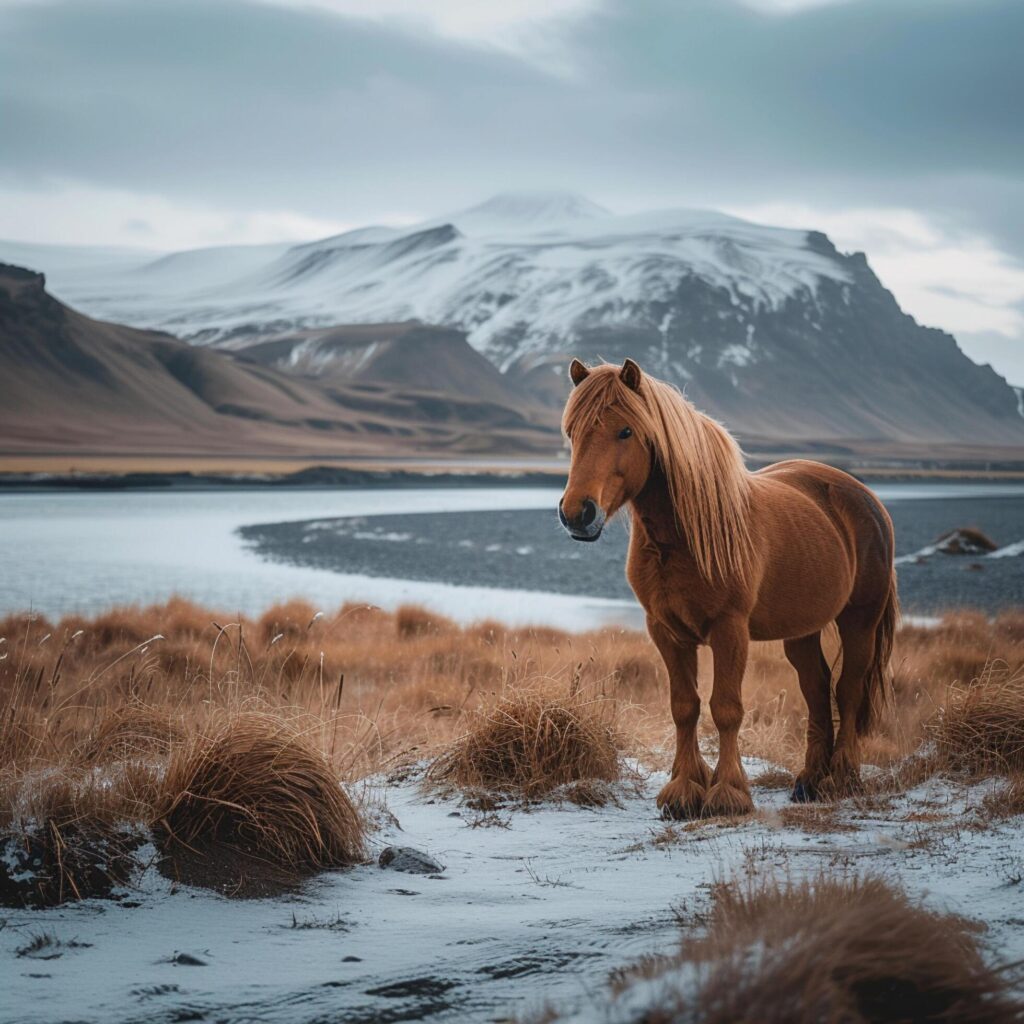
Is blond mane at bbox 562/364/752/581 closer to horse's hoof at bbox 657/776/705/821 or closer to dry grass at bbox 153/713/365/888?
horse's hoof at bbox 657/776/705/821

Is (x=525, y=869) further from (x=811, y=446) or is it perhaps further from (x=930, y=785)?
(x=811, y=446)

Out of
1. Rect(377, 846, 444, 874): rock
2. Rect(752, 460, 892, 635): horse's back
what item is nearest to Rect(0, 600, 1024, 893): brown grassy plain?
Rect(377, 846, 444, 874): rock

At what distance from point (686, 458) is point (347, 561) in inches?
872

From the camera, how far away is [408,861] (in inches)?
183

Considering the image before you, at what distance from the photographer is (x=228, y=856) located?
4516 mm

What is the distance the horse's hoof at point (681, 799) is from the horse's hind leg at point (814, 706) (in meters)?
0.81

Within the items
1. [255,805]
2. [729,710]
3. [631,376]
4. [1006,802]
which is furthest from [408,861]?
[1006,802]

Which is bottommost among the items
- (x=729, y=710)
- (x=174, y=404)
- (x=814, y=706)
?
(x=814, y=706)

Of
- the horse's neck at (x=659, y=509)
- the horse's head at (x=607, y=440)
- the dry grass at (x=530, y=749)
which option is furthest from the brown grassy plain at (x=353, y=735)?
the horse's head at (x=607, y=440)

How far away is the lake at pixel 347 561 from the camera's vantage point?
19.1 meters

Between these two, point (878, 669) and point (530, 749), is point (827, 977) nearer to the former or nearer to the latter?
point (530, 749)

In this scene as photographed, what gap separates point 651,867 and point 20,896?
2475mm

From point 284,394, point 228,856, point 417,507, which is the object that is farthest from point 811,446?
point 228,856

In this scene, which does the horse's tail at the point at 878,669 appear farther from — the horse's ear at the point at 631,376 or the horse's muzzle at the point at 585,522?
the horse's muzzle at the point at 585,522
